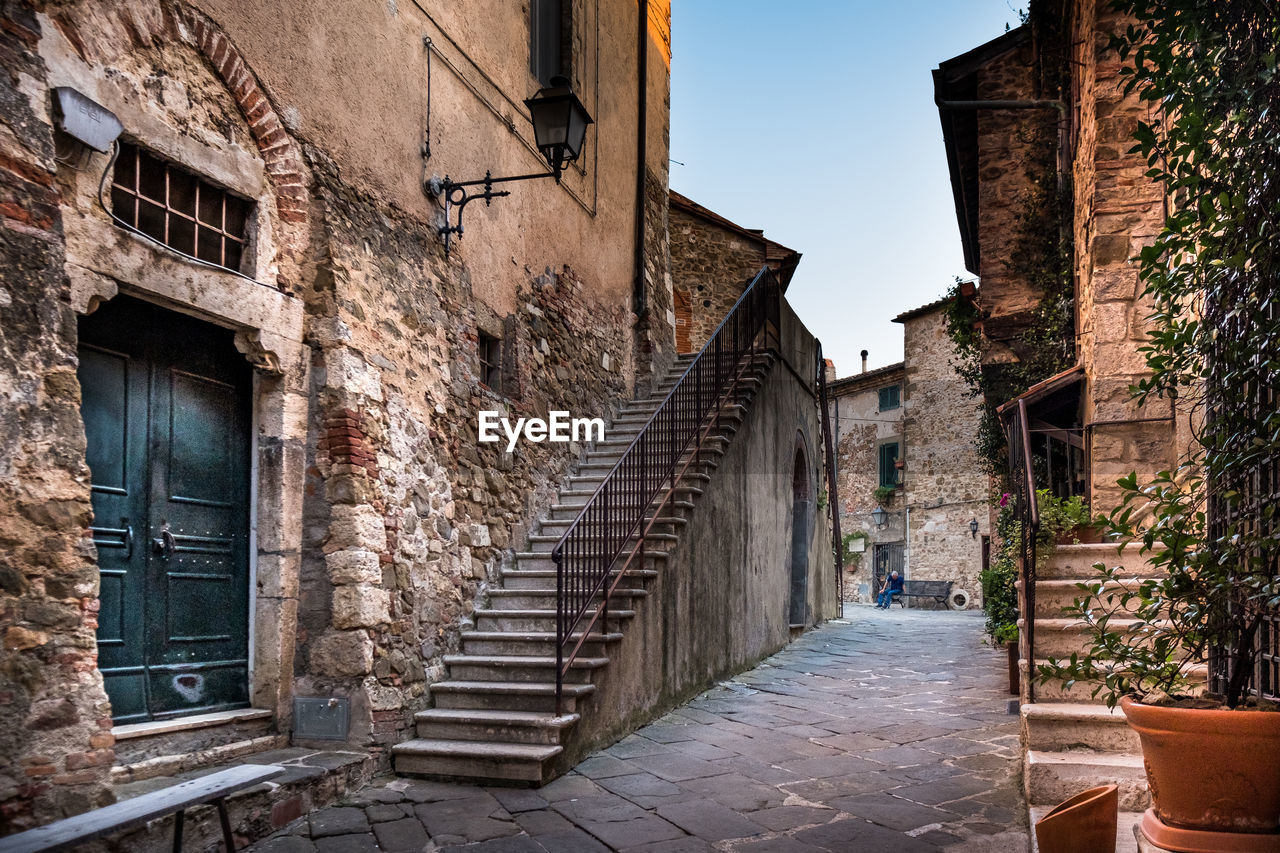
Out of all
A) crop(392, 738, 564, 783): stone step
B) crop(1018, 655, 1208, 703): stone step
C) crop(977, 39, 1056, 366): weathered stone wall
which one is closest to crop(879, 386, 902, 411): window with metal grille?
crop(977, 39, 1056, 366): weathered stone wall

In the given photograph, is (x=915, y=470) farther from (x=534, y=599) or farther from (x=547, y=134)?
(x=547, y=134)

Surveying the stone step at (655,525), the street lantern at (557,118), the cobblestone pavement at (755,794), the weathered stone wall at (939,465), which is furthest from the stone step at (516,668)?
the weathered stone wall at (939,465)

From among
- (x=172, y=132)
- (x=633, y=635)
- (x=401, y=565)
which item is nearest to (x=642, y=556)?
(x=633, y=635)

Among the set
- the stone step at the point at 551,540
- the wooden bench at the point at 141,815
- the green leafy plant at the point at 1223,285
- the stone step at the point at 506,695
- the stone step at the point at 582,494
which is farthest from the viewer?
the stone step at the point at 582,494

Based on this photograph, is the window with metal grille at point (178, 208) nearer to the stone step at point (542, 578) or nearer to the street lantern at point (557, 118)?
the street lantern at point (557, 118)

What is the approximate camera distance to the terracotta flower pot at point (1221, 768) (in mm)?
2680

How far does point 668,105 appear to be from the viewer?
447 inches

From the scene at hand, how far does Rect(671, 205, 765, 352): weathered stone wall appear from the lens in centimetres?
1508

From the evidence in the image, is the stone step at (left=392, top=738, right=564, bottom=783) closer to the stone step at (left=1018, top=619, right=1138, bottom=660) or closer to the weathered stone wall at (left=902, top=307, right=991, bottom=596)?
the stone step at (left=1018, top=619, right=1138, bottom=660)

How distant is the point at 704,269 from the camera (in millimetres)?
15266

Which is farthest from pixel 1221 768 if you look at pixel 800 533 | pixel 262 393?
pixel 800 533

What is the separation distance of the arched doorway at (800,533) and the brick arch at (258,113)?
Answer: 7.79m

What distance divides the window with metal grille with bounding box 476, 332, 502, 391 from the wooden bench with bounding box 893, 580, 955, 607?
57.0 ft

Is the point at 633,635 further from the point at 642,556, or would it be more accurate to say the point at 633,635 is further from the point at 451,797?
the point at 451,797
